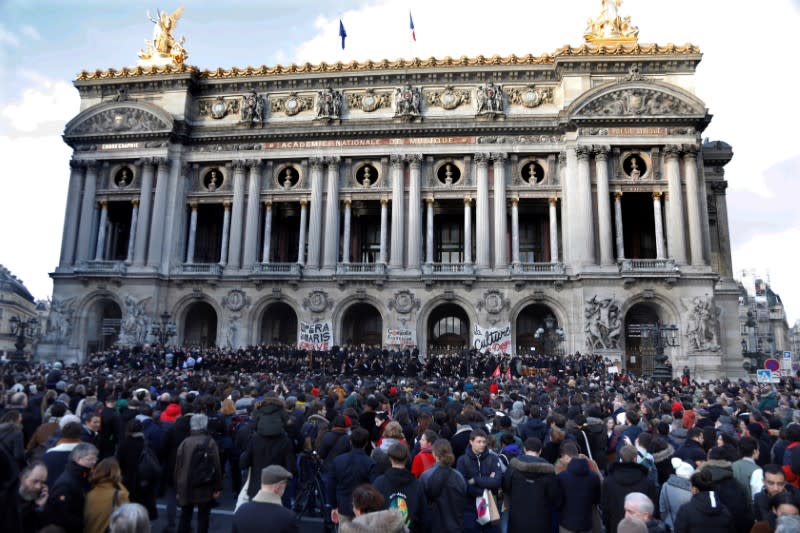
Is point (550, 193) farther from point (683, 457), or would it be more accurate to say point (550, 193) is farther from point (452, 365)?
point (683, 457)

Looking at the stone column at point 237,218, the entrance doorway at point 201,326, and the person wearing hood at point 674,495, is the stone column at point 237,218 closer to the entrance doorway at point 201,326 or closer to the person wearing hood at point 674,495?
the entrance doorway at point 201,326

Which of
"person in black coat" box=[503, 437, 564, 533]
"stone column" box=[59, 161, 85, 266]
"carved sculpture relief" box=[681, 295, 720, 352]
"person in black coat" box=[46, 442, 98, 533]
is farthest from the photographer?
"stone column" box=[59, 161, 85, 266]

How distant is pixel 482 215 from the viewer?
40.4 meters

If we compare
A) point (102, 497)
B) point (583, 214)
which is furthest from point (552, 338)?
point (102, 497)

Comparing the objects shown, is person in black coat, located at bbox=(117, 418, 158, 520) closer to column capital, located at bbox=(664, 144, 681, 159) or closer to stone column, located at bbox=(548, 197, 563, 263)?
stone column, located at bbox=(548, 197, 563, 263)

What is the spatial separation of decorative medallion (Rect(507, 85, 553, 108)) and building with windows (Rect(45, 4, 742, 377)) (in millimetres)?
146

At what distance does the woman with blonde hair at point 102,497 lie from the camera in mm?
5828

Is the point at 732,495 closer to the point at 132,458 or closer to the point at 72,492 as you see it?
the point at 72,492

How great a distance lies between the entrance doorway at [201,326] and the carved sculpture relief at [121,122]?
1423 centimetres

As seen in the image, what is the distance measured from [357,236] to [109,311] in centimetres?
1989

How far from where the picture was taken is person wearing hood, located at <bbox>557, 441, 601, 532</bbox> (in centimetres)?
721

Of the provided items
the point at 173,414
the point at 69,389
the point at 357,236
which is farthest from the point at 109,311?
the point at 173,414

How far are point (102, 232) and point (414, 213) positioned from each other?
2422 cm

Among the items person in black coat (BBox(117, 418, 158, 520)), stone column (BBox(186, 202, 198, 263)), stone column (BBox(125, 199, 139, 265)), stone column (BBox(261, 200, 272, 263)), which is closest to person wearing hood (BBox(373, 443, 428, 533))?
person in black coat (BBox(117, 418, 158, 520))
